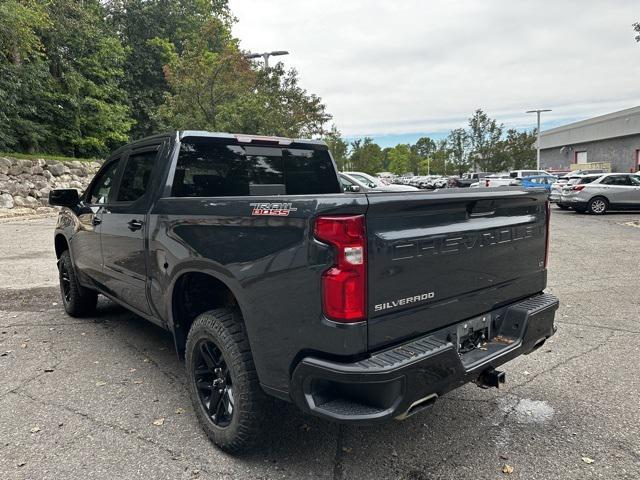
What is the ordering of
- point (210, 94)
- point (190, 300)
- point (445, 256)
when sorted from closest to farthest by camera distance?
point (445, 256), point (190, 300), point (210, 94)

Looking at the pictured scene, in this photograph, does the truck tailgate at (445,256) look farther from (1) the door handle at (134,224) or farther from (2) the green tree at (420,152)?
(2) the green tree at (420,152)

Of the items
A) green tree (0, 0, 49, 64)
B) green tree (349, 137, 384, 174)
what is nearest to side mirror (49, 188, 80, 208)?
green tree (0, 0, 49, 64)

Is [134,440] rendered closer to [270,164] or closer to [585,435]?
[270,164]

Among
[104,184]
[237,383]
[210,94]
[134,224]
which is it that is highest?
[210,94]

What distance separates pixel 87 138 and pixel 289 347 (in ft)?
85.4

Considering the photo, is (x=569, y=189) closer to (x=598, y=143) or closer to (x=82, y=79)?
(x=82, y=79)

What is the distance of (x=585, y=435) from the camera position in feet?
10.0

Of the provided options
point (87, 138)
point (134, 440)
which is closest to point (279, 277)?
point (134, 440)

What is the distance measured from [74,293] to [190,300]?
276cm

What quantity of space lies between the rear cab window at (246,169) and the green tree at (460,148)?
50820 millimetres

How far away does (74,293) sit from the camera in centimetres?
545

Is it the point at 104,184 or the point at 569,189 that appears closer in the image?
the point at 104,184

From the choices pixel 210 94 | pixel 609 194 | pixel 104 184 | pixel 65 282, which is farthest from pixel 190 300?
pixel 609 194

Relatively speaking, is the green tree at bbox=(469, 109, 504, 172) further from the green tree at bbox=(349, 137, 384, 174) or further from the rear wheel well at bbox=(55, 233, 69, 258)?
the rear wheel well at bbox=(55, 233, 69, 258)
